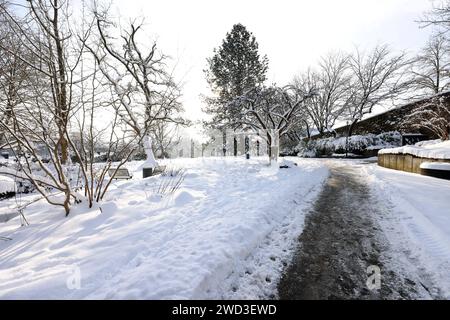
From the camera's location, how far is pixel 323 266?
2.79 meters

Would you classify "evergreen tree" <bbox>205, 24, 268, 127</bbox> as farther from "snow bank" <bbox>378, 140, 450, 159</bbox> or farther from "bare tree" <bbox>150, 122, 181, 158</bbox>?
"snow bank" <bbox>378, 140, 450, 159</bbox>

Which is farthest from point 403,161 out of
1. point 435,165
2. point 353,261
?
point 353,261

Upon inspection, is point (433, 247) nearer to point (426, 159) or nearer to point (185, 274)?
point (185, 274)

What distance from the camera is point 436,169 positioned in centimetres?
741

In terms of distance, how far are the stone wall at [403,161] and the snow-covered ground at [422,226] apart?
2379 millimetres

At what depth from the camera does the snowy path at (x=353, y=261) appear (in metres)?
2.31

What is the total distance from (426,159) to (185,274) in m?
10.1

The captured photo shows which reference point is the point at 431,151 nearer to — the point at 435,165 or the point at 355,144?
the point at 435,165

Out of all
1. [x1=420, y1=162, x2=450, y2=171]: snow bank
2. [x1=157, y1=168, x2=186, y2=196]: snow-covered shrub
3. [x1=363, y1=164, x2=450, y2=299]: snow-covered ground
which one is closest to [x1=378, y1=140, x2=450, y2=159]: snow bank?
[x1=420, y1=162, x2=450, y2=171]: snow bank

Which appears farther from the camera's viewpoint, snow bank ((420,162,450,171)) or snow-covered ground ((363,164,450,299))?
snow bank ((420,162,450,171))

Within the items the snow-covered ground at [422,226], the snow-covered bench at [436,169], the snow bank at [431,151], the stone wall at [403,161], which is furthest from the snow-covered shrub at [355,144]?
the snow-covered ground at [422,226]

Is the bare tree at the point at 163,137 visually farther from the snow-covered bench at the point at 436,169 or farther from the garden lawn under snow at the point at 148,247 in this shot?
the snow-covered bench at the point at 436,169

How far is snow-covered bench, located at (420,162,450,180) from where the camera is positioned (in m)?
7.08

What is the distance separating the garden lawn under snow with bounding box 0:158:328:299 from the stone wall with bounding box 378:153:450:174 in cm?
682
